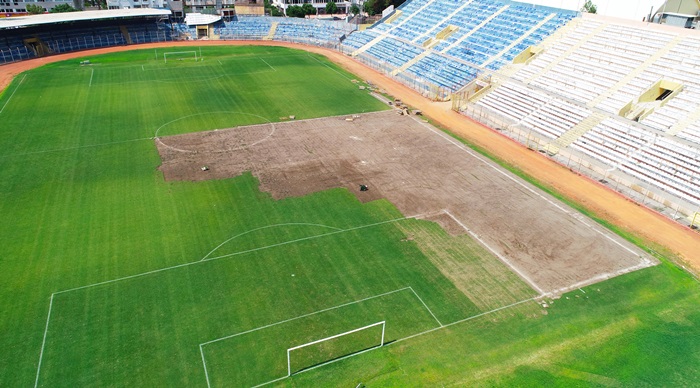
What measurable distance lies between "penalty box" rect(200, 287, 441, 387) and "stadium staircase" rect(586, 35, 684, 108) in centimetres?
3915

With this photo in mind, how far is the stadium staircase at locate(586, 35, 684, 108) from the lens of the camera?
55.3 meters

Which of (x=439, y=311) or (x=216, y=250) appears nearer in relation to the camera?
(x=439, y=311)

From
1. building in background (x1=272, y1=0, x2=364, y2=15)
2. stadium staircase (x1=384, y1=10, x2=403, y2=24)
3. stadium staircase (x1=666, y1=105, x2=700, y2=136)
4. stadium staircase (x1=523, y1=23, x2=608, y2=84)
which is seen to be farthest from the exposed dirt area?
building in background (x1=272, y1=0, x2=364, y2=15)

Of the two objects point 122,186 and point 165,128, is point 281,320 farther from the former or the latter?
point 165,128

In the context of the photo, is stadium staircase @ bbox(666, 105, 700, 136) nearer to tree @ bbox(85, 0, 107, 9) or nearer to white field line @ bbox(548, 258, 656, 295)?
white field line @ bbox(548, 258, 656, 295)

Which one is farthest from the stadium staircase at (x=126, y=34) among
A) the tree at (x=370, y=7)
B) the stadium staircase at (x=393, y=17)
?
the tree at (x=370, y=7)

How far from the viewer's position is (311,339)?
26891 millimetres

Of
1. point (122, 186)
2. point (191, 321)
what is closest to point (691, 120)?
point (191, 321)

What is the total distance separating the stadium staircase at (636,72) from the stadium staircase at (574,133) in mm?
2554

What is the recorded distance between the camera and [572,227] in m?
37.9

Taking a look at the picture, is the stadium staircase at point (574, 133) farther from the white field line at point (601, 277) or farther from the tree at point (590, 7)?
the tree at point (590, 7)

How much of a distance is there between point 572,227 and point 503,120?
24.5 m

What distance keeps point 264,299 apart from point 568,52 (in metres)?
56.1

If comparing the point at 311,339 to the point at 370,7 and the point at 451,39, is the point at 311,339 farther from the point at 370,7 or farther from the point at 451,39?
the point at 370,7
